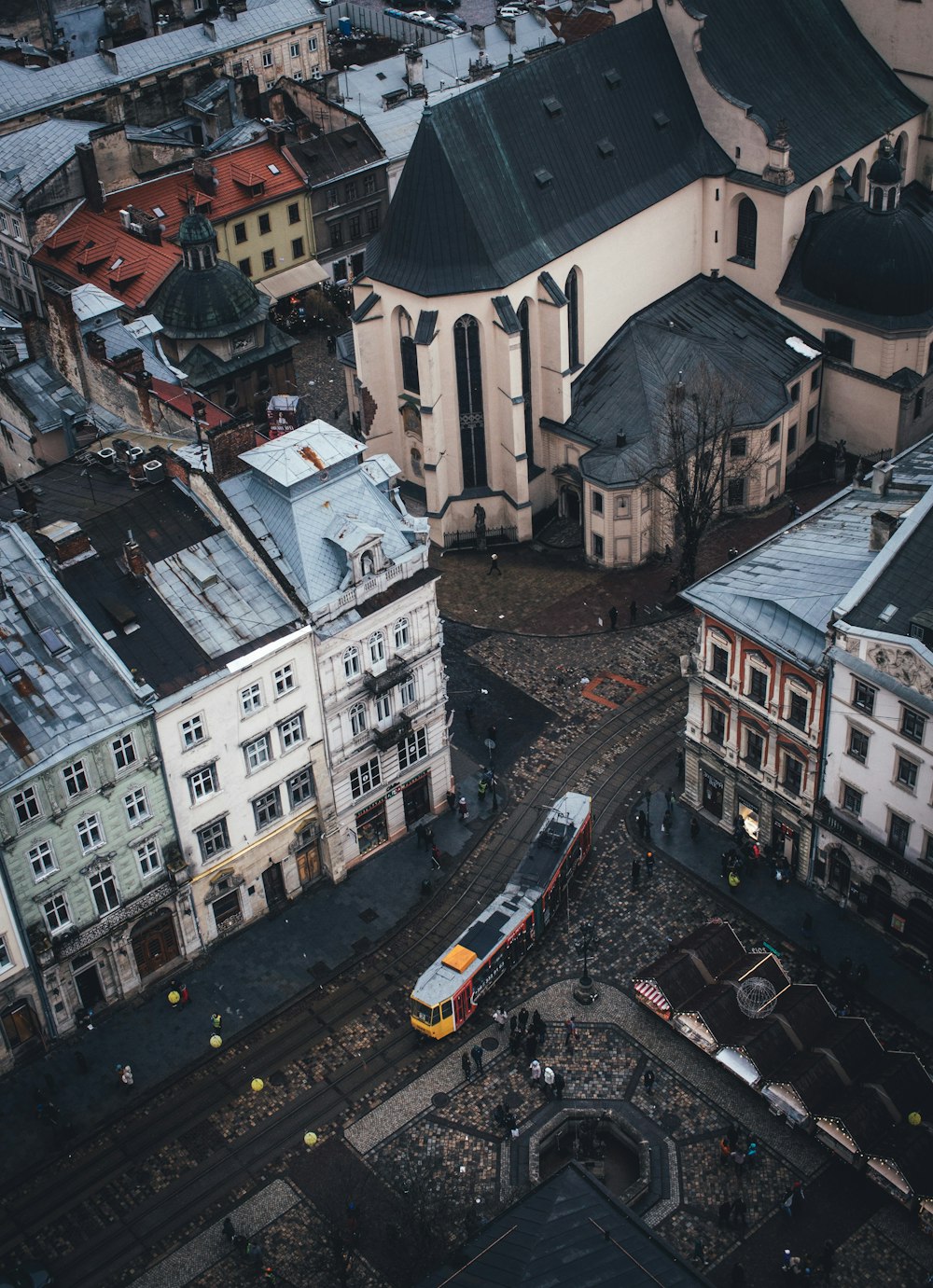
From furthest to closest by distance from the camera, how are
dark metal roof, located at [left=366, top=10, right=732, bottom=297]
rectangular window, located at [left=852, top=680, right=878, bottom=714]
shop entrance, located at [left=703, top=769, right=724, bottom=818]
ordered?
dark metal roof, located at [left=366, top=10, right=732, bottom=297], shop entrance, located at [left=703, top=769, right=724, bottom=818], rectangular window, located at [left=852, top=680, right=878, bottom=714]

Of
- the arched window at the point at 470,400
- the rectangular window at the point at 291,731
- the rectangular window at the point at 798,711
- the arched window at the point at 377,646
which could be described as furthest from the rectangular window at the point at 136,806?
the arched window at the point at 470,400

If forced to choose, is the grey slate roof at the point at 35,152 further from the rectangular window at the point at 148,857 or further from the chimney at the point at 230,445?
the rectangular window at the point at 148,857

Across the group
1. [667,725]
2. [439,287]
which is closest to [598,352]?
[439,287]

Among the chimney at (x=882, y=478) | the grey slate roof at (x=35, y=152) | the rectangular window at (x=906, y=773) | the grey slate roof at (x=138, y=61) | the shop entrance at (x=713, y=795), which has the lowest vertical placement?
the shop entrance at (x=713, y=795)

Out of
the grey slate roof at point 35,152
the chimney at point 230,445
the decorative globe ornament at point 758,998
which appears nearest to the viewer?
the decorative globe ornament at point 758,998

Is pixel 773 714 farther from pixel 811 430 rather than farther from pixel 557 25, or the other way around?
pixel 557 25

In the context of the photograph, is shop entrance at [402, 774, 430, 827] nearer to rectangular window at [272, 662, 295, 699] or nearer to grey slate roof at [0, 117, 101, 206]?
rectangular window at [272, 662, 295, 699]

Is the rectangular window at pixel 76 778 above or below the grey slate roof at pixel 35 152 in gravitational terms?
below

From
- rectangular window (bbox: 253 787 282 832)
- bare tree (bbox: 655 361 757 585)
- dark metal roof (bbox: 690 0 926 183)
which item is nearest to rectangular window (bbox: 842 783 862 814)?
bare tree (bbox: 655 361 757 585)
